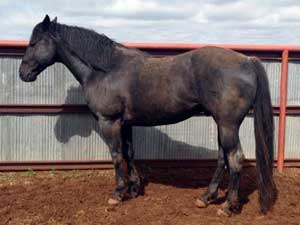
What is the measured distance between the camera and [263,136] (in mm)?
4863

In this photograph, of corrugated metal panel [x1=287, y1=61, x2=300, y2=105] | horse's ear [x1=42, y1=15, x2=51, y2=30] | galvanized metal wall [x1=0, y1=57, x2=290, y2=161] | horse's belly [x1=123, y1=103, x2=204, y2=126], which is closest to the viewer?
horse's belly [x1=123, y1=103, x2=204, y2=126]

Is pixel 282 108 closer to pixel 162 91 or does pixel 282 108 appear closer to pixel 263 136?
pixel 263 136

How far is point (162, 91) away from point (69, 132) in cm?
223

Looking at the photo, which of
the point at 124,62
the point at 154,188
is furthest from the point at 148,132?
the point at 124,62

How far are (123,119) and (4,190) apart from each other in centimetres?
194

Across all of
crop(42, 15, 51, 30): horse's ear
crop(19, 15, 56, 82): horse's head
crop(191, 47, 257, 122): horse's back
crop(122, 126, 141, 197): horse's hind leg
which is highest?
crop(42, 15, 51, 30): horse's ear

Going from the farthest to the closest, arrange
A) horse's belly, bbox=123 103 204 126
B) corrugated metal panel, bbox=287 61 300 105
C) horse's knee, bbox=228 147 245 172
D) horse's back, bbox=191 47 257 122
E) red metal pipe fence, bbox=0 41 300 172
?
corrugated metal panel, bbox=287 61 300 105 < red metal pipe fence, bbox=0 41 300 172 < horse's belly, bbox=123 103 204 126 < horse's knee, bbox=228 147 245 172 < horse's back, bbox=191 47 257 122

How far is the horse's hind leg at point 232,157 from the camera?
15.3 feet

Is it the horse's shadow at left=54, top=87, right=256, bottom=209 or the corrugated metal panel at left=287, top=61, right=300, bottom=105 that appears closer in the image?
the horse's shadow at left=54, top=87, right=256, bottom=209

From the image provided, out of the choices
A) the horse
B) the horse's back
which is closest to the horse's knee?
the horse

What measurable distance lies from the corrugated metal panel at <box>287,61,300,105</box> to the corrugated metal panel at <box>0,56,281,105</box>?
133 inches

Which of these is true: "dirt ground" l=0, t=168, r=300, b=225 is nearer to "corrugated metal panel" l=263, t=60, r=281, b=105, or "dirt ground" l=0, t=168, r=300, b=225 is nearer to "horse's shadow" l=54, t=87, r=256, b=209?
"horse's shadow" l=54, t=87, r=256, b=209

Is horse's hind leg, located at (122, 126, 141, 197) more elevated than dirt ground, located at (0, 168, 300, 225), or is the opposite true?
horse's hind leg, located at (122, 126, 141, 197)

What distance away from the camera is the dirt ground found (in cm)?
470
